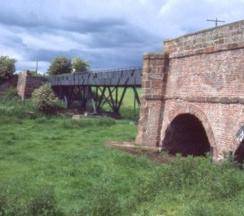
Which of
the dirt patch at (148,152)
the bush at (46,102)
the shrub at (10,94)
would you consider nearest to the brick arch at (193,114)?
the dirt patch at (148,152)

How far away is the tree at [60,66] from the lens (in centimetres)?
4864

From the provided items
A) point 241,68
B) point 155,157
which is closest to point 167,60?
point 155,157

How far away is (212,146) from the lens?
1214 cm

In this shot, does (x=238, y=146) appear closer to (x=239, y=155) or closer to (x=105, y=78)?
(x=239, y=155)

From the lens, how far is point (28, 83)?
4369 cm

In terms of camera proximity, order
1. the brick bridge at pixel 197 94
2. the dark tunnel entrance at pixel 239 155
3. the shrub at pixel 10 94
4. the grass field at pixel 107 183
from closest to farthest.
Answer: the grass field at pixel 107 183 → the dark tunnel entrance at pixel 239 155 → the brick bridge at pixel 197 94 → the shrub at pixel 10 94

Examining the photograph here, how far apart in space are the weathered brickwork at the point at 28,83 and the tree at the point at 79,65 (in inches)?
158

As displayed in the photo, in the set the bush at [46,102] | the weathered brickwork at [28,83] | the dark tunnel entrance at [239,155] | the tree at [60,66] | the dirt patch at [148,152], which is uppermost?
the tree at [60,66]

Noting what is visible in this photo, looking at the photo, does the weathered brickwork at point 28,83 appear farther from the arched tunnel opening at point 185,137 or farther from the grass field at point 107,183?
the arched tunnel opening at point 185,137


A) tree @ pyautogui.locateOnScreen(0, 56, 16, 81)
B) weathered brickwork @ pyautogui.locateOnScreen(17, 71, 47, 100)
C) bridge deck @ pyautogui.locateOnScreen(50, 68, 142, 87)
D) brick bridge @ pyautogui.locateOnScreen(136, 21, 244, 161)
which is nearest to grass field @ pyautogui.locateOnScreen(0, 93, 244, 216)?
brick bridge @ pyautogui.locateOnScreen(136, 21, 244, 161)

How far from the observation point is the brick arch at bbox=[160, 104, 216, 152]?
12.2 m

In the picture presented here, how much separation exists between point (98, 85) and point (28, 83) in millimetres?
13701

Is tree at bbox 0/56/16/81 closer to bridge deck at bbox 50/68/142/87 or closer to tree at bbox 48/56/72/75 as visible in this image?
tree at bbox 48/56/72/75

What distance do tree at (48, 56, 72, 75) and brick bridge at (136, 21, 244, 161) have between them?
33.9 meters
